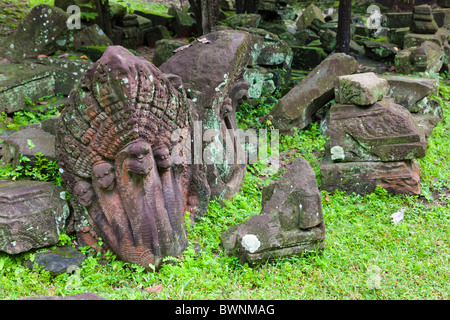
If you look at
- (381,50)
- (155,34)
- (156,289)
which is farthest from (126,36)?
(156,289)

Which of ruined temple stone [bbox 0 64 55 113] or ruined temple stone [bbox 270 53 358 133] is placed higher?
ruined temple stone [bbox 0 64 55 113]

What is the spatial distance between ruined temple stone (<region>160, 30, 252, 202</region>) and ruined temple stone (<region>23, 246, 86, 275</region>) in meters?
1.64

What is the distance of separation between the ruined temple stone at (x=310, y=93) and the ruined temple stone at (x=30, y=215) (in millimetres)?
3801

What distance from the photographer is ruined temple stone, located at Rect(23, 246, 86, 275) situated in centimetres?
371

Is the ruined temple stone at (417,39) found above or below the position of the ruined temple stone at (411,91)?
above

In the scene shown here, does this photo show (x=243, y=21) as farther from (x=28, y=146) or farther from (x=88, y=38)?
(x=28, y=146)

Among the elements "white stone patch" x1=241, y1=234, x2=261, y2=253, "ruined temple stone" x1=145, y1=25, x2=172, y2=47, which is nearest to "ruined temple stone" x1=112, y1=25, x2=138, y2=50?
"ruined temple stone" x1=145, y1=25, x2=172, y2=47

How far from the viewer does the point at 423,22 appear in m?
9.54

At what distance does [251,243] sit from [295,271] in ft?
1.44

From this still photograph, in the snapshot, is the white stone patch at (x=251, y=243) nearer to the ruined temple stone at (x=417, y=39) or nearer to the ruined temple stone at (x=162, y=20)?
the ruined temple stone at (x=417, y=39)

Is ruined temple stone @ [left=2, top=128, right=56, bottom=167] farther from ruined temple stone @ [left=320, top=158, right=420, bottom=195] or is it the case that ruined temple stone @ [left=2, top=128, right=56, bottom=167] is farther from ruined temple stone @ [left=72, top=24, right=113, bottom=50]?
ruined temple stone @ [left=72, top=24, right=113, bottom=50]

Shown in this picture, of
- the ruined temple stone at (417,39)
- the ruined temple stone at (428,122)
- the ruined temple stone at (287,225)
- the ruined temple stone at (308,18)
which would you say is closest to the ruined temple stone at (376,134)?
the ruined temple stone at (428,122)

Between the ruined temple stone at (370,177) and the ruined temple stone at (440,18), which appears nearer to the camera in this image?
the ruined temple stone at (370,177)

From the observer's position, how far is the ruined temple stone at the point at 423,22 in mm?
9477
